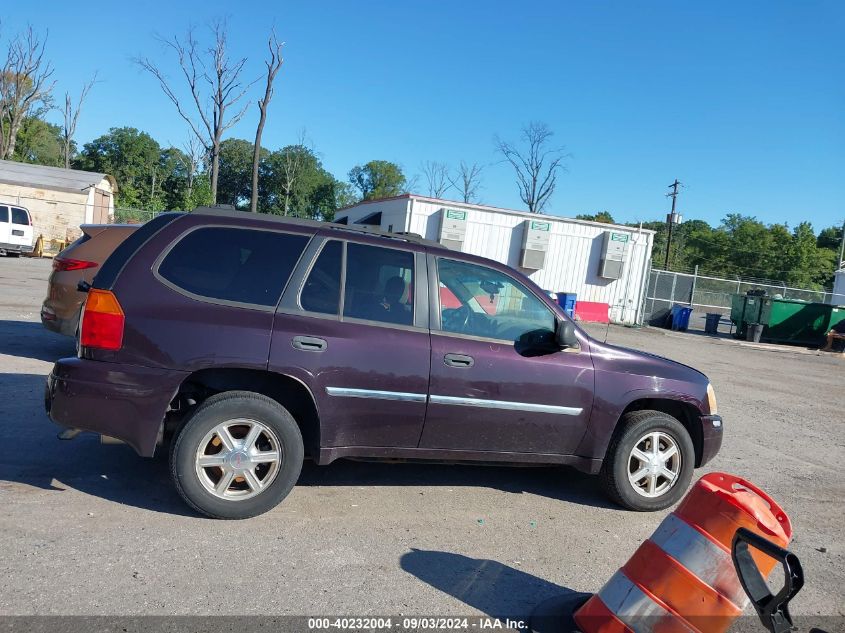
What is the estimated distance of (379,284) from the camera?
4.48m

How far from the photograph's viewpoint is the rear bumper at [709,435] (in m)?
5.05

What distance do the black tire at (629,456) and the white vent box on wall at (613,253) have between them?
71.9 ft

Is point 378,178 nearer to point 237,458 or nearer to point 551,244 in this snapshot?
point 551,244

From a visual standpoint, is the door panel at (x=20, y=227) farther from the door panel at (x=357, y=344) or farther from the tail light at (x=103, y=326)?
the door panel at (x=357, y=344)

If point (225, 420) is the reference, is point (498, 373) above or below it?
above

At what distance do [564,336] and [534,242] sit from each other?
21.0 meters

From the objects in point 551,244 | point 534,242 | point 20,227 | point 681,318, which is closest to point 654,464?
point 534,242

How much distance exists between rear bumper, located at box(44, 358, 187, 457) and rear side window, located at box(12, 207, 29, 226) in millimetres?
23616

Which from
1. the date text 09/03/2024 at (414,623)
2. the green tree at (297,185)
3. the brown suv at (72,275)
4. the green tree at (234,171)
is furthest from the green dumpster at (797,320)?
the green tree at (234,171)

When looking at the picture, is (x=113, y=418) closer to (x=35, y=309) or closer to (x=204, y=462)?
(x=204, y=462)

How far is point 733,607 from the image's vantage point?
8.89 feet

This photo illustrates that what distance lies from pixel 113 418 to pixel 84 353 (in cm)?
43

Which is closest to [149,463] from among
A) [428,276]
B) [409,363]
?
[409,363]

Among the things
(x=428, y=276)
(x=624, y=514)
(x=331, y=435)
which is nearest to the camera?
(x=331, y=435)
